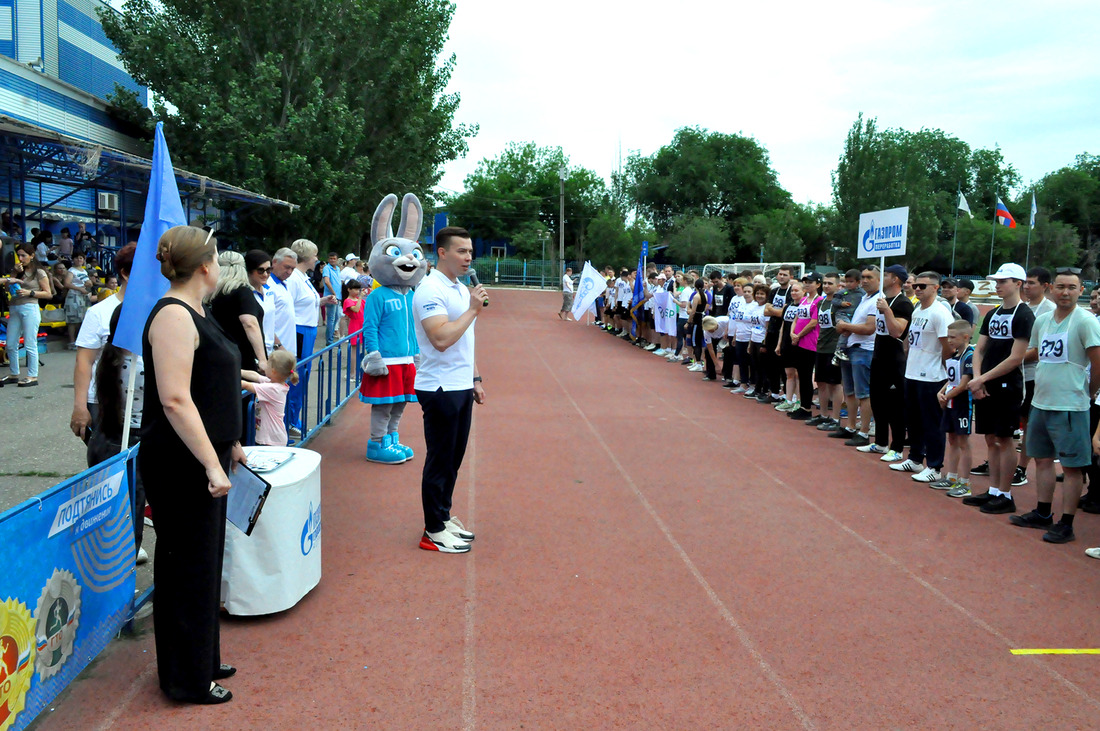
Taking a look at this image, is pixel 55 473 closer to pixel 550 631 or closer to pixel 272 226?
pixel 550 631

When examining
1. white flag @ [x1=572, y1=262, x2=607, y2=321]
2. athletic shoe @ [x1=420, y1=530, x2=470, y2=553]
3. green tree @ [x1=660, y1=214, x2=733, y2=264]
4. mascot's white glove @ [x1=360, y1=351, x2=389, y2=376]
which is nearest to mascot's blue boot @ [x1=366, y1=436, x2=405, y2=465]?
mascot's white glove @ [x1=360, y1=351, x2=389, y2=376]

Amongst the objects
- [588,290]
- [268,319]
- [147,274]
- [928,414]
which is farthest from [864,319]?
[588,290]

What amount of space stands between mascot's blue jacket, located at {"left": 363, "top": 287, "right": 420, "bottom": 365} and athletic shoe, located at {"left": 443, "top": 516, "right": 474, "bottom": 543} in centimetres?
252

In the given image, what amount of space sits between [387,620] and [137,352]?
73.8 inches

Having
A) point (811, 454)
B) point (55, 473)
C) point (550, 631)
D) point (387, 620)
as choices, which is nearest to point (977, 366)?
point (811, 454)

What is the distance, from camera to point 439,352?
17.0ft

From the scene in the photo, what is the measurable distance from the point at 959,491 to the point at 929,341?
4.65 feet

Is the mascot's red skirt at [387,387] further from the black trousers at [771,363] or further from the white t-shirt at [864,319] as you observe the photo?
the black trousers at [771,363]

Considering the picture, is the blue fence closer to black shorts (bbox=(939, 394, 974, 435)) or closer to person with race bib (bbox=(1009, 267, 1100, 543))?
person with race bib (bbox=(1009, 267, 1100, 543))

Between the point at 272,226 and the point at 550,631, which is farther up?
the point at 272,226

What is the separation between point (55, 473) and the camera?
6680mm

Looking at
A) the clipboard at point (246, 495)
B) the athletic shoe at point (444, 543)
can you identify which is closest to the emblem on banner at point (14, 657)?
the clipboard at point (246, 495)

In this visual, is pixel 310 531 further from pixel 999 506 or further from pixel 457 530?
pixel 999 506

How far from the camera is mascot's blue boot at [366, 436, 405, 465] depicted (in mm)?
7859
